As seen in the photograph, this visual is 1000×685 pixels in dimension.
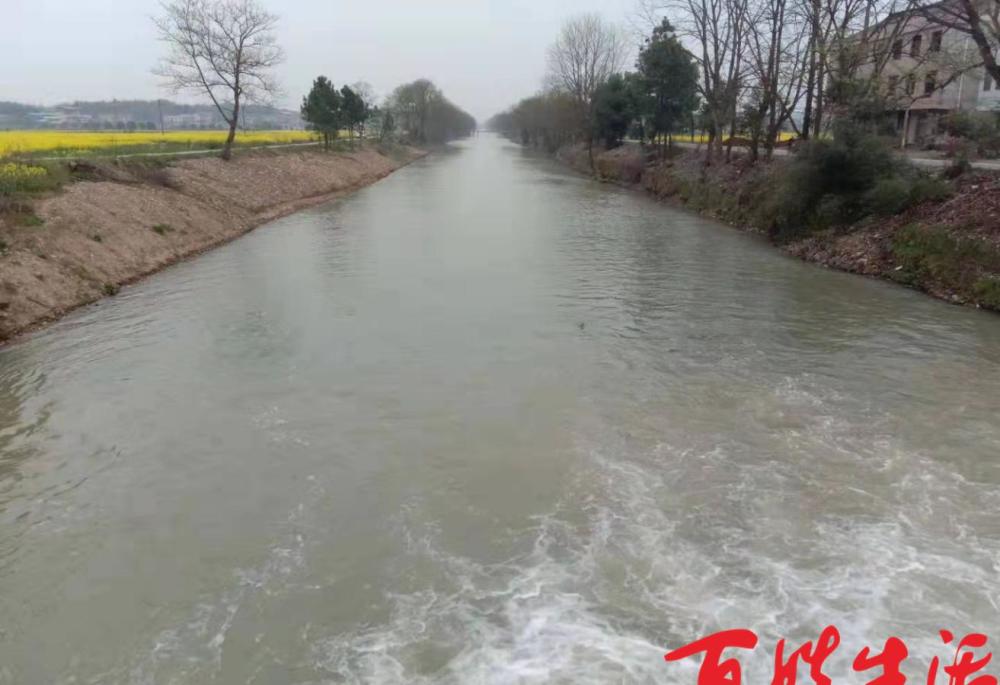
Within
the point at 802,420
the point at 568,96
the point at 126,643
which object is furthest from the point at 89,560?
the point at 568,96

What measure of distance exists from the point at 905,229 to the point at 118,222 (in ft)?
71.8

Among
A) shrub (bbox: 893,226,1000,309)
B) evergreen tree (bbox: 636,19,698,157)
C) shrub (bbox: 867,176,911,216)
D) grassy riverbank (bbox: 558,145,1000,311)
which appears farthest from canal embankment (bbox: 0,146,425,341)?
evergreen tree (bbox: 636,19,698,157)

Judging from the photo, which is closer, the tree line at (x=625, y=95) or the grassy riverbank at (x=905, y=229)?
the grassy riverbank at (x=905, y=229)

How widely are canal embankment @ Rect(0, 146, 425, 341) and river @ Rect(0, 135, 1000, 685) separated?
116cm

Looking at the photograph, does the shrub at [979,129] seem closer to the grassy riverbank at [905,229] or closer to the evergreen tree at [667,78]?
the grassy riverbank at [905,229]

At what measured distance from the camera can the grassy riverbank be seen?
630 inches

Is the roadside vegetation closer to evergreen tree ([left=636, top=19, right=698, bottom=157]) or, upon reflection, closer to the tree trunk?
evergreen tree ([left=636, top=19, right=698, bottom=157])

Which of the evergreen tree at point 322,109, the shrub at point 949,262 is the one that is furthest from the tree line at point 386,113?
the shrub at point 949,262

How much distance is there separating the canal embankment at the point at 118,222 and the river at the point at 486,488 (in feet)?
3.81

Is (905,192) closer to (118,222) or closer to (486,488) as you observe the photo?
(486,488)

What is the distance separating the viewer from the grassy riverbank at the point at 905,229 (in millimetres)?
16000

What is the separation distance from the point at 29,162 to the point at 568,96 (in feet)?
210

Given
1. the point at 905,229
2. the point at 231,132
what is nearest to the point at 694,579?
the point at 905,229

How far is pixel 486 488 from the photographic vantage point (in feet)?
25.4
